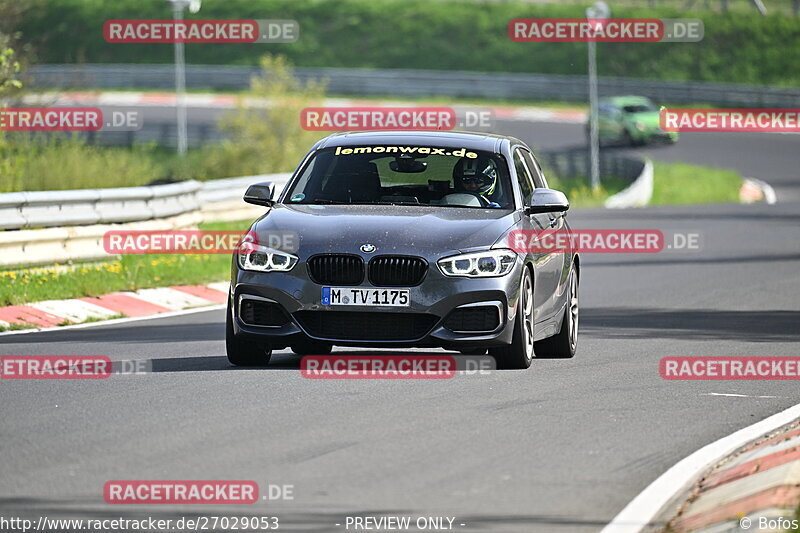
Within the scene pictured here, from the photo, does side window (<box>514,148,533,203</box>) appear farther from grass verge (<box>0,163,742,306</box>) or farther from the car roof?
grass verge (<box>0,163,742,306</box>)

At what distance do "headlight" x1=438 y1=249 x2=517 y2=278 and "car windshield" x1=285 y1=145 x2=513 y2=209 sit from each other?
0.86m

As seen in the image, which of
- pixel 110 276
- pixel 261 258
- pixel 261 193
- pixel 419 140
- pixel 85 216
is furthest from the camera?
pixel 85 216

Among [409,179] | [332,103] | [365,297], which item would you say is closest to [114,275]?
[409,179]

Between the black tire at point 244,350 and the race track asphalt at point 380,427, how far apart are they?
0.44ft

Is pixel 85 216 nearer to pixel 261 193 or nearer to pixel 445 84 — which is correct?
pixel 261 193

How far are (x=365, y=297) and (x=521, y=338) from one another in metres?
1.20

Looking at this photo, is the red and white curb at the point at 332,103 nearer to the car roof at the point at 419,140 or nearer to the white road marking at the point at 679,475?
the car roof at the point at 419,140

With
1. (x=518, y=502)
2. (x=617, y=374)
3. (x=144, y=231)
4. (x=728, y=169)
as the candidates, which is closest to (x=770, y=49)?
(x=728, y=169)

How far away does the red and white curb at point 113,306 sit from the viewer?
51.9ft

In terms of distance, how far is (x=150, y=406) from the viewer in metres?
10.0

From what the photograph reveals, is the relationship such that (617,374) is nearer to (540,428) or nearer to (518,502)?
(540,428)

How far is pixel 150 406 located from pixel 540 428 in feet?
7.69

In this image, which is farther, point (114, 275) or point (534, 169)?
point (114, 275)

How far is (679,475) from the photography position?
8.20m
